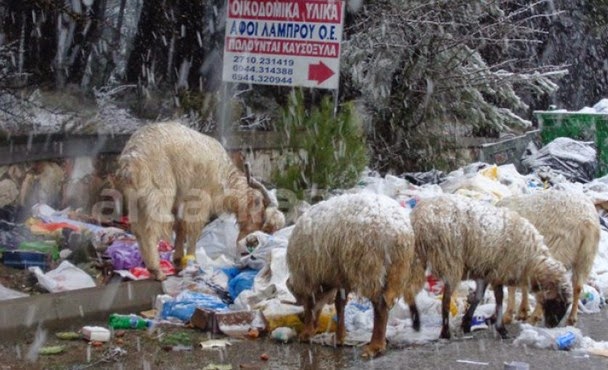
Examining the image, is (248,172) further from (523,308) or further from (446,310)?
(523,308)

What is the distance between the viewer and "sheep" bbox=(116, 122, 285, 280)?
28.6 ft

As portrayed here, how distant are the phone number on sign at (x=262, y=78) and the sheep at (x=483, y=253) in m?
3.60

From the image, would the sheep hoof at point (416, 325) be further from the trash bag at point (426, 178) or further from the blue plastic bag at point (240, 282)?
the trash bag at point (426, 178)

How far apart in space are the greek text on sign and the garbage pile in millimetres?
1774

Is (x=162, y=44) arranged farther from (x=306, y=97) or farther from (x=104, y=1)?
(x=306, y=97)

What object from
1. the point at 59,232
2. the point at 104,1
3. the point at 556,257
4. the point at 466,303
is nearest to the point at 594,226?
the point at 556,257

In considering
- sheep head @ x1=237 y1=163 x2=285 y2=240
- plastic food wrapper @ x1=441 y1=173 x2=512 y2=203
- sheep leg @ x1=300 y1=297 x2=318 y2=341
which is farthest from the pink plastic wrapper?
plastic food wrapper @ x1=441 y1=173 x2=512 y2=203

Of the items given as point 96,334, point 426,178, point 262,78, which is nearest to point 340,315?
point 96,334

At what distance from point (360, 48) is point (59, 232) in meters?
7.02

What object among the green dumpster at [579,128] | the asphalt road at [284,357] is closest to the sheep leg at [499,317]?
the asphalt road at [284,357]

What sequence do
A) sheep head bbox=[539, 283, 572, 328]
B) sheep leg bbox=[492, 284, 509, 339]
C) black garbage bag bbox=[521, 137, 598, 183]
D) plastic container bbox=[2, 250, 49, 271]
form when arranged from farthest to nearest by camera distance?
1. black garbage bag bbox=[521, 137, 598, 183]
2. plastic container bbox=[2, 250, 49, 271]
3. sheep leg bbox=[492, 284, 509, 339]
4. sheep head bbox=[539, 283, 572, 328]

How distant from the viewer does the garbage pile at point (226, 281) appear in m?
7.98

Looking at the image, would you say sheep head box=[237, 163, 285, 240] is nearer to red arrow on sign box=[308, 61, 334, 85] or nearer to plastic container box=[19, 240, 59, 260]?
plastic container box=[19, 240, 59, 260]

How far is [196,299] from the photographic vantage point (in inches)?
333
